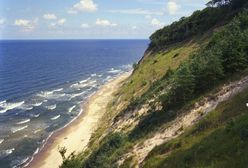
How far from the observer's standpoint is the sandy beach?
61.2m

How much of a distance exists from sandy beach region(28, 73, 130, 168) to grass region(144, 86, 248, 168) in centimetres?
3479

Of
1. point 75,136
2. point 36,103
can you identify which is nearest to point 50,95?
point 36,103

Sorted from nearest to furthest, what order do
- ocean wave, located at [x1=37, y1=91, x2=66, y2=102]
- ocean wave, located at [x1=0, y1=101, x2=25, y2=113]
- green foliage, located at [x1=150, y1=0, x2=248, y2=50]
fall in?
green foliage, located at [x1=150, y1=0, x2=248, y2=50] → ocean wave, located at [x1=0, y1=101, x2=25, y2=113] → ocean wave, located at [x1=37, y1=91, x2=66, y2=102]

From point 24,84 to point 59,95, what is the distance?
2229 cm

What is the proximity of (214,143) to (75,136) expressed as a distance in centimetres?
5278

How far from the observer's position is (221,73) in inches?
1406

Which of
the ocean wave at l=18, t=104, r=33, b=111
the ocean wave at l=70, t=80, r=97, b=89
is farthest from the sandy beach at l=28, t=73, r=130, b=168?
the ocean wave at l=70, t=80, r=97, b=89

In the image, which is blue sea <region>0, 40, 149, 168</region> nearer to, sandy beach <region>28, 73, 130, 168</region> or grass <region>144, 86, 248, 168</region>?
sandy beach <region>28, 73, 130, 168</region>

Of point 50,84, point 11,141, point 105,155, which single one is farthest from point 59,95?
point 105,155

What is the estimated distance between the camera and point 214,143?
22.6 meters

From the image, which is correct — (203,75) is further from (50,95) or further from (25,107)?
(50,95)

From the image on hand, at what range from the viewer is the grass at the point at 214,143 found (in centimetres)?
2056

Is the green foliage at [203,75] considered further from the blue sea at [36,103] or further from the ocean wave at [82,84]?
the ocean wave at [82,84]

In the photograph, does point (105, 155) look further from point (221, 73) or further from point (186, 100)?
point (221, 73)
